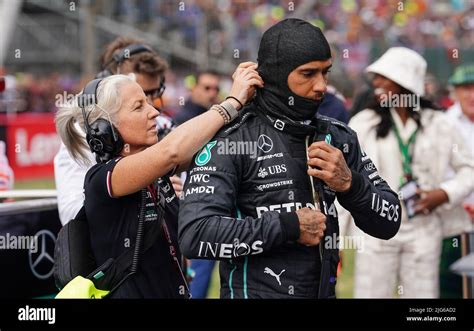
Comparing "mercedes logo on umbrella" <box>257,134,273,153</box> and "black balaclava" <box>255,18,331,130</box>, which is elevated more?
"black balaclava" <box>255,18,331,130</box>

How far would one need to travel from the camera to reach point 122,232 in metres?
3.71

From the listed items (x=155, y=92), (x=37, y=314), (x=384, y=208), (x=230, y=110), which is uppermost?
(x=155, y=92)

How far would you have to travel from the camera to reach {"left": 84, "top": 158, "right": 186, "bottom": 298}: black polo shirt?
3656mm

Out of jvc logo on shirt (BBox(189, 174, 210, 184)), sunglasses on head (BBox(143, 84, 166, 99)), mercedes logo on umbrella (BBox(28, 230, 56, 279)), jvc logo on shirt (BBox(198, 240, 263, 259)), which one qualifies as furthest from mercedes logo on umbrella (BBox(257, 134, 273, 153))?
mercedes logo on umbrella (BBox(28, 230, 56, 279))

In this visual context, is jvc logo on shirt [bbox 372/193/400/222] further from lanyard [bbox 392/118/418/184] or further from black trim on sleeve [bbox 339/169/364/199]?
lanyard [bbox 392/118/418/184]

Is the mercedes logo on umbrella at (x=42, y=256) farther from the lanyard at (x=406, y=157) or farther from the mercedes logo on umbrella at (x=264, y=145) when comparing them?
the lanyard at (x=406, y=157)

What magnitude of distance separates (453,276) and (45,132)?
13.1 metres

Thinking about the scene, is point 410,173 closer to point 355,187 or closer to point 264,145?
point 355,187

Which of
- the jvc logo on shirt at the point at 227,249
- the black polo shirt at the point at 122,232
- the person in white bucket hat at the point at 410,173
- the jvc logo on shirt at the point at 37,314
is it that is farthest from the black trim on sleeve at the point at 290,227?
the person in white bucket hat at the point at 410,173

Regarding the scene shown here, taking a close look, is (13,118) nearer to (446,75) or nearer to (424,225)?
(446,75)

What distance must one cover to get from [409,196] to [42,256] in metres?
2.47

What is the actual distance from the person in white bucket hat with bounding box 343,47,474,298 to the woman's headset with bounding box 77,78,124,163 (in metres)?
2.75

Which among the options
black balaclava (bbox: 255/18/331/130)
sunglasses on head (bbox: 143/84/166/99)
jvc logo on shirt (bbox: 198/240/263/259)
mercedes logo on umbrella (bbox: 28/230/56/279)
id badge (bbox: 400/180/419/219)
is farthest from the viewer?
id badge (bbox: 400/180/419/219)

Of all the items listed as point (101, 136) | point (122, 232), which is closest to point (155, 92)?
point (101, 136)
